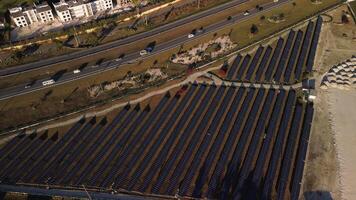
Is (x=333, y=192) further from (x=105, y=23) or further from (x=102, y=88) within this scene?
(x=105, y=23)

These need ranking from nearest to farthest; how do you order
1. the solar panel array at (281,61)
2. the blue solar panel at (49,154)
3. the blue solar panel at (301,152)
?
the blue solar panel at (301,152) < the blue solar panel at (49,154) < the solar panel array at (281,61)

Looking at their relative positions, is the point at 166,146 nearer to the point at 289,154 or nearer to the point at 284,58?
the point at 289,154

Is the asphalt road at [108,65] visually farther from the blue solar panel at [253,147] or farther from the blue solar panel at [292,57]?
the blue solar panel at [253,147]

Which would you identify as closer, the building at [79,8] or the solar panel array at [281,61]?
the solar panel array at [281,61]

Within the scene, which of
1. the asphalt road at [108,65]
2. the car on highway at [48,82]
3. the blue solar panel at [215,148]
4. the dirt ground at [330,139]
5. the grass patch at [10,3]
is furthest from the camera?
the grass patch at [10,3]

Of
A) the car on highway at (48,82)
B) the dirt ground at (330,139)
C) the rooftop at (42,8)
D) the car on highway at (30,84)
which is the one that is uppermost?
the rooftop at (42,8)

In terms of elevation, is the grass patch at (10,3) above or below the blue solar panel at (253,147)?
above

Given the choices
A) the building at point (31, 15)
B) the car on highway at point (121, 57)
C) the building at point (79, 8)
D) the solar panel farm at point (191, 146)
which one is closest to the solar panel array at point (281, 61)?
the solar panel farm at point (191, 146)
